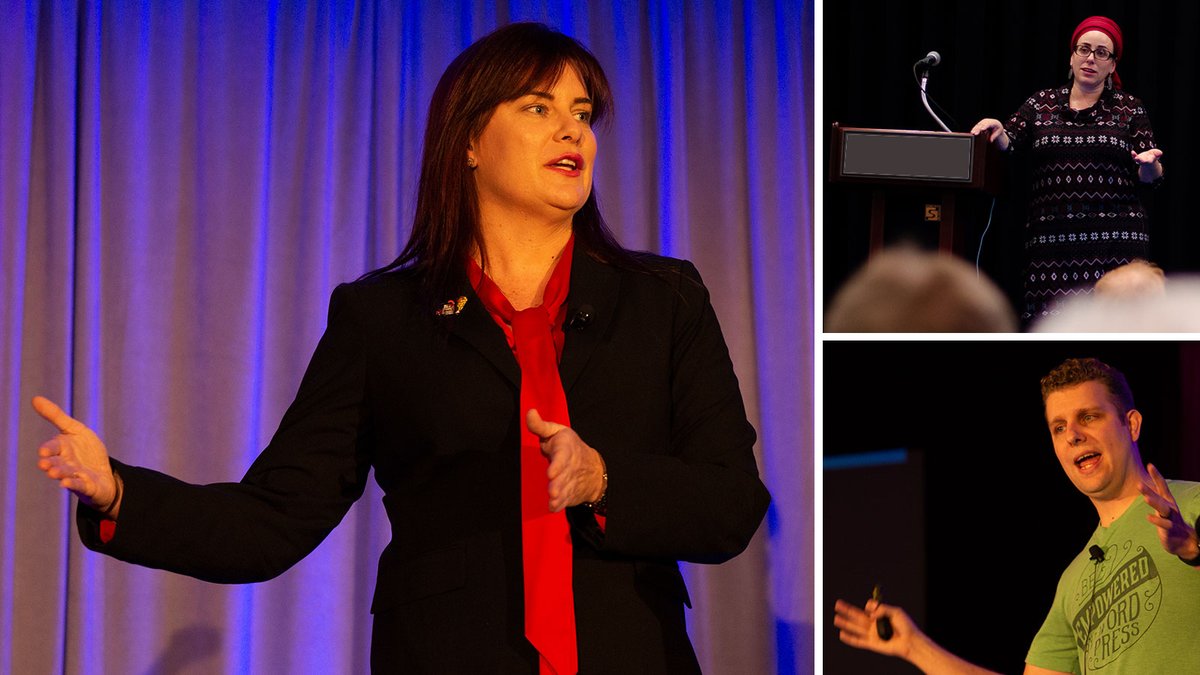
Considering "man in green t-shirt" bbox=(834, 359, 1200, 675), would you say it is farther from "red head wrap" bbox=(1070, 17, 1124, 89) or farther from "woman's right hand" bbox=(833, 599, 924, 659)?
"red head wrap" bbox=(1070, 17, 1124, 89)

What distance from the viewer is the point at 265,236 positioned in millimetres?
3475

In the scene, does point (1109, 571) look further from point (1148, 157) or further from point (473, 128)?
point (473, 128)

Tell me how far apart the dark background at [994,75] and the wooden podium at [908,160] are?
0.29 m

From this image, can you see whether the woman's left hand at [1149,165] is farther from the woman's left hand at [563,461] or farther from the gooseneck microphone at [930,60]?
the woman's left hand at [563,461]

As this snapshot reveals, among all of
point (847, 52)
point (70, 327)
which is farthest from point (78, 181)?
point (847, 52)

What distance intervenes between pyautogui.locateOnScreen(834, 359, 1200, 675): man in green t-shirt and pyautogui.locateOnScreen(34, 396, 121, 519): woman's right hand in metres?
2.01

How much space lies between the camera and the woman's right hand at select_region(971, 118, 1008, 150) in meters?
3.12

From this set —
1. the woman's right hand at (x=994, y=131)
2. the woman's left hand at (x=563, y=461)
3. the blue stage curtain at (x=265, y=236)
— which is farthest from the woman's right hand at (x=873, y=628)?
the woman's left hand at (x=563, y=461)

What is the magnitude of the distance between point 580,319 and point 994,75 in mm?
2336

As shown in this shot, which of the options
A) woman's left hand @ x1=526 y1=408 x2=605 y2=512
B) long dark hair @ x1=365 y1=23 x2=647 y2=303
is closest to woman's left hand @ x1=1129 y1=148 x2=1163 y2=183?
long dark hair @ x1=365 y1=23 x2=647 y2=303

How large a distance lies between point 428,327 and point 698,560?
427mm

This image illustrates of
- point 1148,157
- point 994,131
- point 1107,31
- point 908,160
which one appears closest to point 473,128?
point 908,160

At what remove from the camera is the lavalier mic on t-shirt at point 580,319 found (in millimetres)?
1450

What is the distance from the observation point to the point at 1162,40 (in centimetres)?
341
